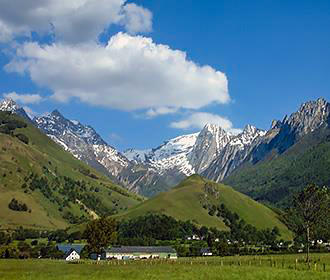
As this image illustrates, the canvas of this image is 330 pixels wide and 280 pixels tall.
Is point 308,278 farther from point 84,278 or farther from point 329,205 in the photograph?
point 329,205

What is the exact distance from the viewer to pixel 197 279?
76.1 meters

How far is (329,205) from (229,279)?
74.6 metres

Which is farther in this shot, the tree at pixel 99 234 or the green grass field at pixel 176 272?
the tree at pixel 99 234

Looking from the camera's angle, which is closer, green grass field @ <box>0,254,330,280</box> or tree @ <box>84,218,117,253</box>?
green grass field @ <box>0,254,330,280</box>

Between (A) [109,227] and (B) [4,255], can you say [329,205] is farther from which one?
(B) [4,255]

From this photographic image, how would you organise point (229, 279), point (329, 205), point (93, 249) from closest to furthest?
point (229, 279) < point (329, 205) < point (93, 249)

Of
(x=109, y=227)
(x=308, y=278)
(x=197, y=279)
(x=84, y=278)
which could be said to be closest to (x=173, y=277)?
(x=197, y=279)

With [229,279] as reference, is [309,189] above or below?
above

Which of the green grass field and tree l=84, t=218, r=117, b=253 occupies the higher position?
tree l=84, t=218, r=117, b=253

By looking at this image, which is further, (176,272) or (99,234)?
(99,234)

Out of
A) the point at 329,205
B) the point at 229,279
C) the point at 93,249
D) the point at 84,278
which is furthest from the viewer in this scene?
the point at 93,249

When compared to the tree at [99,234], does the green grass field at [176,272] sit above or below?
below

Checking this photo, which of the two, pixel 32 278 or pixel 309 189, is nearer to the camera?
pixel 32 278

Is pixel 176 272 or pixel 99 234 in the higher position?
pixel 99 234
